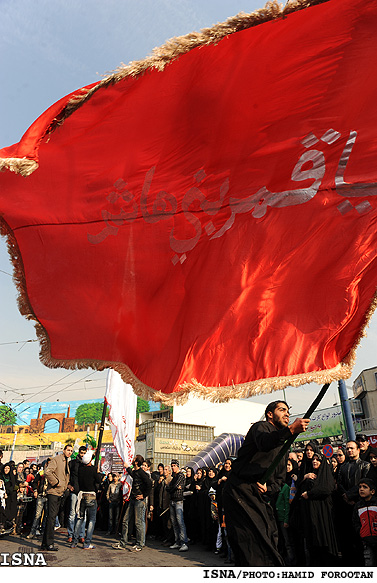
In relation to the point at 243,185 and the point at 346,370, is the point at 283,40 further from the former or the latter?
the point at 346,370

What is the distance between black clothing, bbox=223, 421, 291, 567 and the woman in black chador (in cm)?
302

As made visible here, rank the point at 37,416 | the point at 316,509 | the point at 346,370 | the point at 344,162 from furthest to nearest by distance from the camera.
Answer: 1. the point at 37,416
2. the point at 316,509
3. the point at 344,162
4. the point at 346,370

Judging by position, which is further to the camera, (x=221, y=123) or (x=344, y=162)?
(x=221, y=123)

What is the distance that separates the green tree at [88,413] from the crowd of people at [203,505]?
66384mm

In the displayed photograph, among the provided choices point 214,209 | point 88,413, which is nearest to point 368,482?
point 214,209

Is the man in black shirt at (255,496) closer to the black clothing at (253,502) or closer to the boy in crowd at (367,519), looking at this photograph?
the black clothing at (253,502)

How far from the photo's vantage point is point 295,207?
11.1 feet

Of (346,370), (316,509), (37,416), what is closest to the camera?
(346,370)

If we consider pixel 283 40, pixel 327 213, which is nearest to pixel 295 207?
pixel 327 213

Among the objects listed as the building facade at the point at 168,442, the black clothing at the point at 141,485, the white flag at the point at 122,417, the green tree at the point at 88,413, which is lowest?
the black clothing at the point at 141,485

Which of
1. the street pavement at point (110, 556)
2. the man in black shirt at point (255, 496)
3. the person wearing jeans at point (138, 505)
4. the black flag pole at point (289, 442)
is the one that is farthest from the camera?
the person wearing jeans at point (138, 505)

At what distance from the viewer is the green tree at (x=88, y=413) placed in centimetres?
7800

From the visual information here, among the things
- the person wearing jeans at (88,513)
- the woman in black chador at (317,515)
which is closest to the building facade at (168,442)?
the person wearing jeans at (88,513)

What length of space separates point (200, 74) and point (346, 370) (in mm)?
2451
